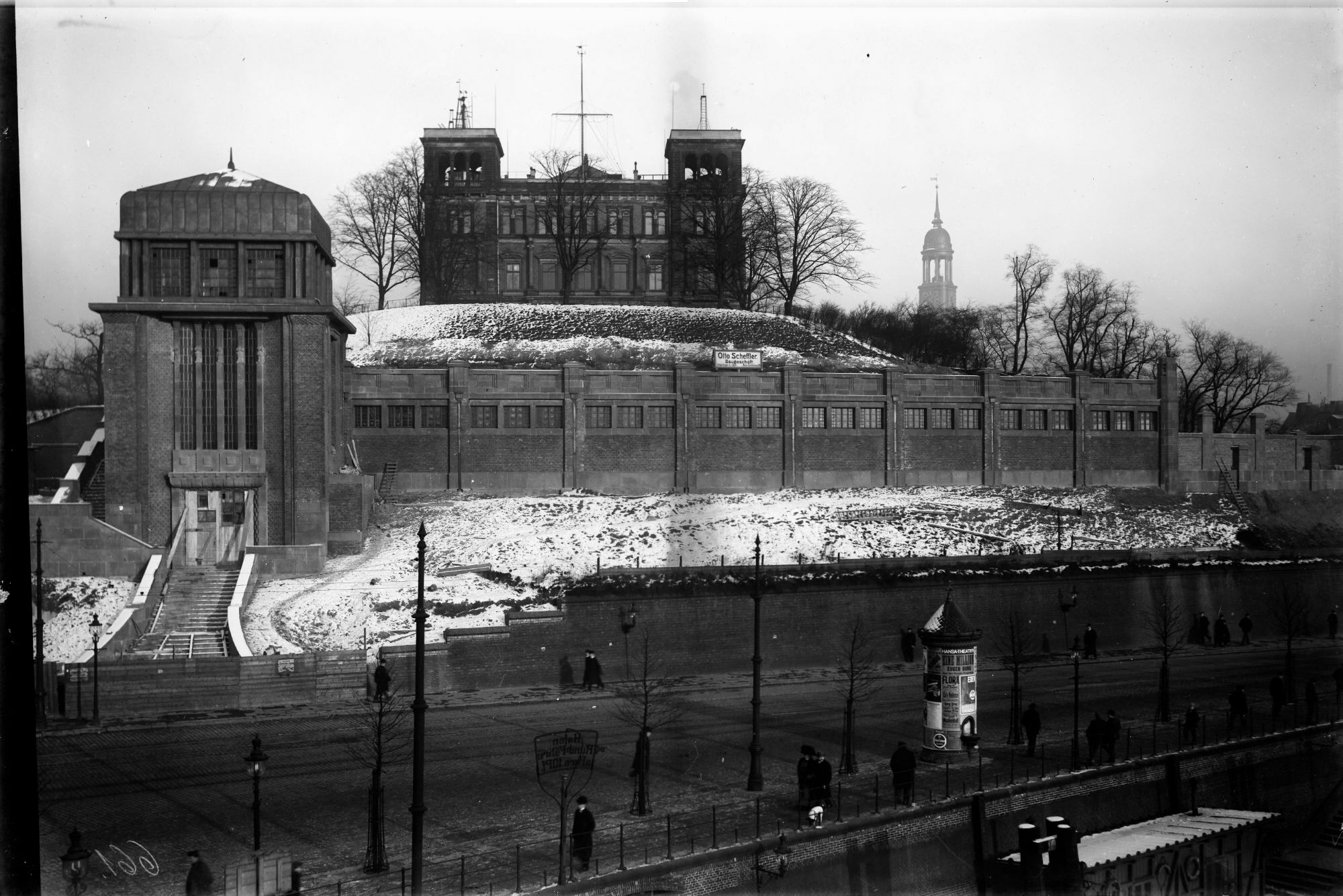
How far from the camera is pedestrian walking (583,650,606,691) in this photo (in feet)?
120

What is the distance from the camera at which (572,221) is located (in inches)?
3268

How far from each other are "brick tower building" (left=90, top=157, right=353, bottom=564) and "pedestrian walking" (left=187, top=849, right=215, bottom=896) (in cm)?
2455

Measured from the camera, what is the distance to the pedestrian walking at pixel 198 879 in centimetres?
1912

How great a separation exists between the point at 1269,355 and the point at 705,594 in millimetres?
53710

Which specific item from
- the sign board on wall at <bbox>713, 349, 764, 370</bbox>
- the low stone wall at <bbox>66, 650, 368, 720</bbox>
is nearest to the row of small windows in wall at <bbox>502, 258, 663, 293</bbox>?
the sign board on wall at <bbox>713, 349, 764, 370</bbox>

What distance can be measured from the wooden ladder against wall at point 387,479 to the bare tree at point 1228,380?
4958 centimetres

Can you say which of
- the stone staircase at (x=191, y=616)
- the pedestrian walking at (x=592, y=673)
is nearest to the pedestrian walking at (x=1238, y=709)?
the pedestrian walking at (x=592, y=673)

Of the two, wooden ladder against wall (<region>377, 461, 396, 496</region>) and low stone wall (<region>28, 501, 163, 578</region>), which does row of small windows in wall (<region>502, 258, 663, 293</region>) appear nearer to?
wooden ladder against wall (<region>377, 461, 396, 496</region>)

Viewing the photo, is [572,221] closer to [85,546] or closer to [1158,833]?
[85,546]

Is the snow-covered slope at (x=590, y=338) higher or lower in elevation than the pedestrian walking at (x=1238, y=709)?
higher

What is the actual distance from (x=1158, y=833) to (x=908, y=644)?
44.7ft

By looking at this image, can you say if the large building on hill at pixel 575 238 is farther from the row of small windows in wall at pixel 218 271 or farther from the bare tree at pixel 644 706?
the bare tree at pixel 644 706

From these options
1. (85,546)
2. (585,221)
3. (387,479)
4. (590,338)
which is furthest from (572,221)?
(85,546)

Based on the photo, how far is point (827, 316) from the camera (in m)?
94.9
